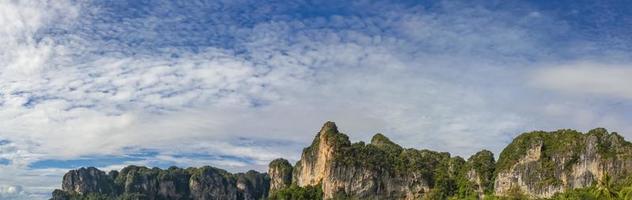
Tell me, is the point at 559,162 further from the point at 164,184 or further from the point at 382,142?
the point at 164,184

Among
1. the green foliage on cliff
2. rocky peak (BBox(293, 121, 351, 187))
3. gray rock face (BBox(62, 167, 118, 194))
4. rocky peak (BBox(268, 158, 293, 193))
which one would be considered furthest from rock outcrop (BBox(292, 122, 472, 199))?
gray rock face (BBox(62, 167, 118, 194))

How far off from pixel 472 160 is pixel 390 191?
54.0 ft

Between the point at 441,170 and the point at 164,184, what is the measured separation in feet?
295

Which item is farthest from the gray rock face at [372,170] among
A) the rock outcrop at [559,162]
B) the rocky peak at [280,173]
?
the rocky peak at [280,173]

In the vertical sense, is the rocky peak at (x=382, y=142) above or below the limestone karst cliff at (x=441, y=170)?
above

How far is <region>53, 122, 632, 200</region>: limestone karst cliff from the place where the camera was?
328 feet

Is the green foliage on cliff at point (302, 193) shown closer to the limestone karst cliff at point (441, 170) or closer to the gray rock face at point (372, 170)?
the limestone karst cliff at point (441, 170)

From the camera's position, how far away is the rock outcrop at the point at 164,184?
17775cm

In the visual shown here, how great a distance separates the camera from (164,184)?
7352 inches

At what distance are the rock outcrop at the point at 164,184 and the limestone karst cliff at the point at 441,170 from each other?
62 cm

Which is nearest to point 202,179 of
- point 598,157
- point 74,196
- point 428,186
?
point 74,196

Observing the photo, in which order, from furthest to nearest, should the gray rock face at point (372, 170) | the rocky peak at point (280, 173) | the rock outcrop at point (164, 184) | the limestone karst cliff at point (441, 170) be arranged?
1. the rock outcrop at point (164, 184)
2. the rocky peak at point (280, 173)
3. the gray rock face at point (372, 170)
4. the limestone karst cliff at point (441, 170)

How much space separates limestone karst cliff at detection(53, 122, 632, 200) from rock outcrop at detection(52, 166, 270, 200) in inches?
24.3

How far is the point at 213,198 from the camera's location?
184625mm
